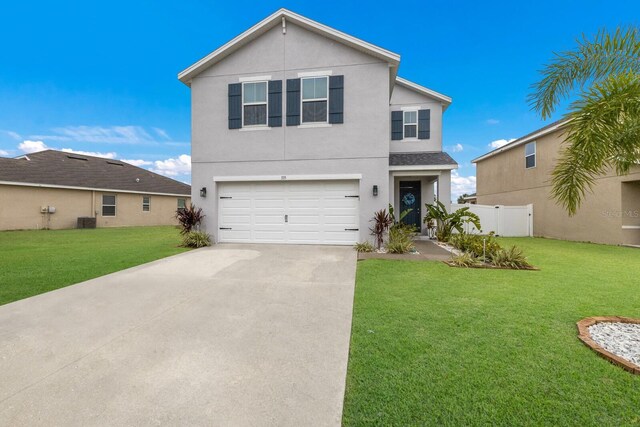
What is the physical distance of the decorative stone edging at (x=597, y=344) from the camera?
253 cm

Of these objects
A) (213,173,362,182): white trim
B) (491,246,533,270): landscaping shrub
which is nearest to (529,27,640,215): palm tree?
(491,246,533,270): landscaping shrub

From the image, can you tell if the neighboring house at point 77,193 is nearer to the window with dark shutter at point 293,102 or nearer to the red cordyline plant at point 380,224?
the window with dark shutter at point 293,102

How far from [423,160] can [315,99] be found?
17.0 ft

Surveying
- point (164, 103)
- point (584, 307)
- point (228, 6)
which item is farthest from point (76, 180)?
point (584, 307)

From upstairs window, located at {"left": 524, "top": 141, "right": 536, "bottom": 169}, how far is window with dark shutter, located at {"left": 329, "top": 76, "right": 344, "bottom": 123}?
40.7 feet

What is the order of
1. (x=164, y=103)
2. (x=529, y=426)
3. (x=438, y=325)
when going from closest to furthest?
(x=529, y=426) → (x=438, y=325) → (x=164, y=103)

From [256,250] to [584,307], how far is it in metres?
7.81

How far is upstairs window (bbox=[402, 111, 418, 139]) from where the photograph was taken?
527 inches

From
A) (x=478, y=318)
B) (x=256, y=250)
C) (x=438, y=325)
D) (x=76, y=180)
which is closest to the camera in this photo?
(x=438, y=325)

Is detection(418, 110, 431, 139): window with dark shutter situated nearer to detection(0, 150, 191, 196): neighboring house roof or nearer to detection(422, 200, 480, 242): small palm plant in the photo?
detection(422, 200, 480, 242): small palm plant

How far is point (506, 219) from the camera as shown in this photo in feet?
47.7

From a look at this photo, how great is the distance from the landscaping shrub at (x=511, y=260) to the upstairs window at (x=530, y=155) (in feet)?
36.3

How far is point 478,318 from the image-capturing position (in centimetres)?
368

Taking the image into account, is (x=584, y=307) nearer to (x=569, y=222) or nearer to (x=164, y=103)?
(x=569, y=222)
